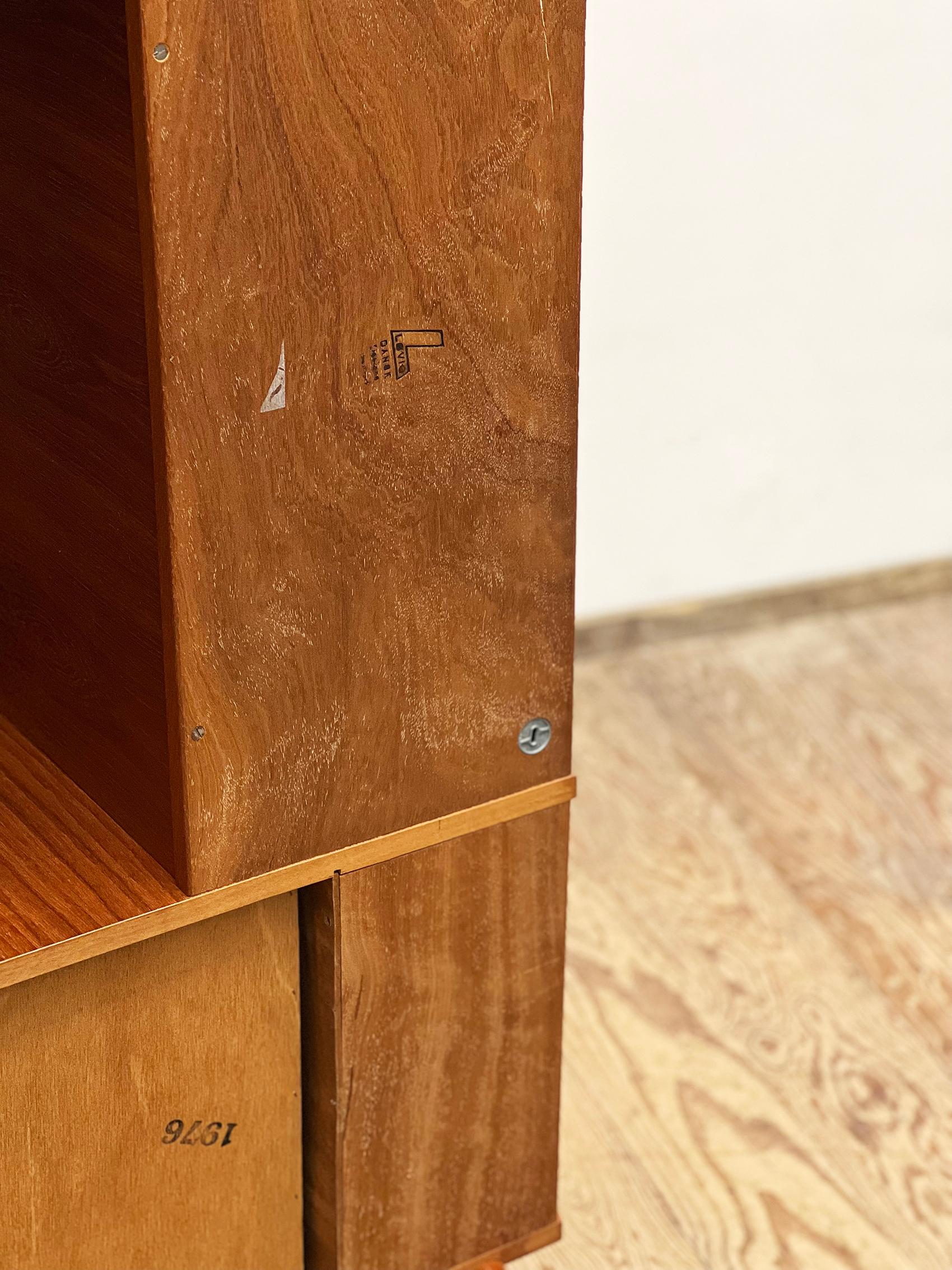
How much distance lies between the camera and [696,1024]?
59.8 inches

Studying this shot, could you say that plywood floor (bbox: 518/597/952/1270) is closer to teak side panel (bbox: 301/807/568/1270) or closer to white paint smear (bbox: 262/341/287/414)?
teak side panel (bbox: 301/807/568/1270)

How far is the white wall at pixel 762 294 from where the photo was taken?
1.97 metres

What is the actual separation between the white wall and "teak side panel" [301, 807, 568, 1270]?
1.22 metres

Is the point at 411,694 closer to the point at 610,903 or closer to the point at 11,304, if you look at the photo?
the point at 11,304

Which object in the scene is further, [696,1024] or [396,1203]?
[696,1024]

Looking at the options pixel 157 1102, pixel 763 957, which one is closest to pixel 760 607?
pixel 763 957

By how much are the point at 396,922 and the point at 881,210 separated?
1.58 metres

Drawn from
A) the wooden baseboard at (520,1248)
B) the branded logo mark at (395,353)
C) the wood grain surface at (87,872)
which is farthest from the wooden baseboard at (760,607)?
the branded logo mark at (395,353)

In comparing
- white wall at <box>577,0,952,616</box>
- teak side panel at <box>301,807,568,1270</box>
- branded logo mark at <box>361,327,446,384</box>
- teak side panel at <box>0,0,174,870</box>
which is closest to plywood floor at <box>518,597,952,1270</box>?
white wall at <box>577,0,952,616</box>

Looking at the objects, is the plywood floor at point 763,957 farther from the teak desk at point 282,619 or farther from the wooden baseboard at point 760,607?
the teak desk at point 282,619

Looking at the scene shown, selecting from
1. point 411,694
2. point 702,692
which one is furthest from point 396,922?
point 702,692

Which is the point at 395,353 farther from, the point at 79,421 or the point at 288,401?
the point at 79,421

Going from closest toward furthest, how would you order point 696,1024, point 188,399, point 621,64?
point 188,399, point 696,1024, point 621,64

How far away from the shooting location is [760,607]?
2316mm
